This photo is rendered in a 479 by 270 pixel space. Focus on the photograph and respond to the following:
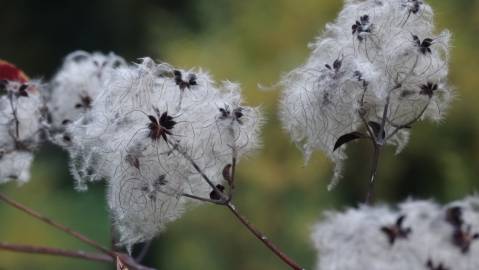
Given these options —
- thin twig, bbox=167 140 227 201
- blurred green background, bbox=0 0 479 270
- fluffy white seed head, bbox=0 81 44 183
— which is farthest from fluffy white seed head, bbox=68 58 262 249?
blurred green background, bbox=0 0 479 270

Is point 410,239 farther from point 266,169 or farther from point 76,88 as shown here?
point 266,169

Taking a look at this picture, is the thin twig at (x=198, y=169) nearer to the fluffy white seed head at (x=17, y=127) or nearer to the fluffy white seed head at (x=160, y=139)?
the fluffy white seed head at (x=160, y=139)

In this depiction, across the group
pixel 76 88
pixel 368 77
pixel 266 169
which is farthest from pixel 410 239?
pixel 266 169

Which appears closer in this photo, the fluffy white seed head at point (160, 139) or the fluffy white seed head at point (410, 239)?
the fluffy white seed head at point (160, 139)

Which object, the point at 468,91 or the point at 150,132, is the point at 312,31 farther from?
the point at 150,132

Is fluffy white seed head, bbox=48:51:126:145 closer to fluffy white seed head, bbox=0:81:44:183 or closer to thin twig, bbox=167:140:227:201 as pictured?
fluffy white seed head, bbox=0:81:44:183

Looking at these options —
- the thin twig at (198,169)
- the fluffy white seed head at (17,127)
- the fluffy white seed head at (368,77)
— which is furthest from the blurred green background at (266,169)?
the thin twig at (198,169)
